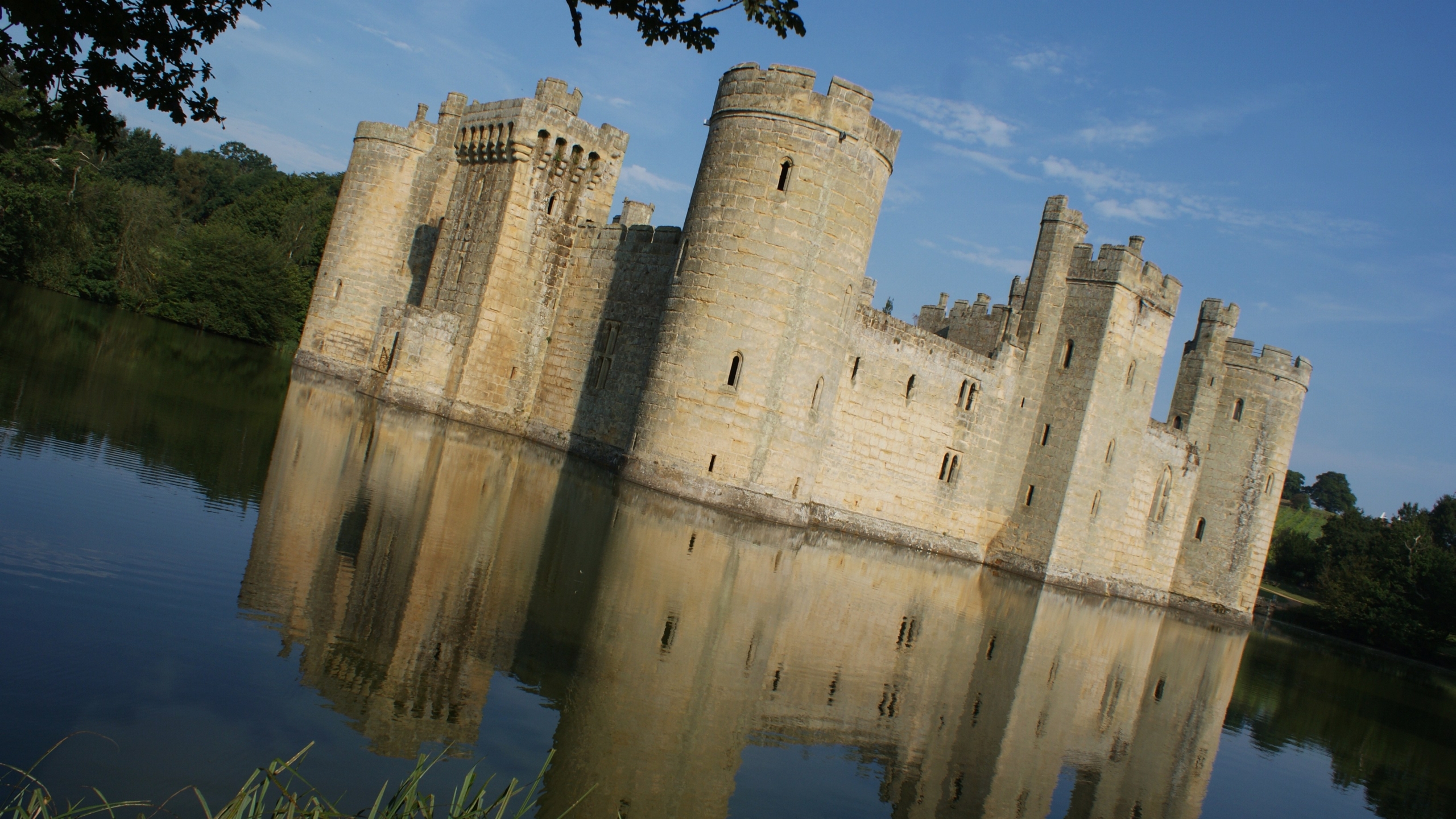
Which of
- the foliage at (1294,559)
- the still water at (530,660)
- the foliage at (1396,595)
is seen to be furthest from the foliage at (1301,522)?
the still water at (530,660)

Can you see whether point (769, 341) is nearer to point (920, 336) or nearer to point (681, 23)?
point (920, 336)

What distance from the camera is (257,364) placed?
92.0 ft

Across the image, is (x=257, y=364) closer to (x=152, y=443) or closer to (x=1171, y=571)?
Answer: (x=152, y=443)

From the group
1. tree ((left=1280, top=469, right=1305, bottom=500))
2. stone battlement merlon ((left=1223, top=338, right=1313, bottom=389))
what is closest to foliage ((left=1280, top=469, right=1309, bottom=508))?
tree ((left=1280, top=469, right=1305, bottom=500))

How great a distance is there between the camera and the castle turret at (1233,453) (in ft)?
99.1

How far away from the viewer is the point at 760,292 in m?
18.7

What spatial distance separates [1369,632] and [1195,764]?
33.7m

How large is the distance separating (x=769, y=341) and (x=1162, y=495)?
625 inches

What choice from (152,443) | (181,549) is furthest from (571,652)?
(152,443)

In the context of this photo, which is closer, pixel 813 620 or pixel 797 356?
pixel 813 620

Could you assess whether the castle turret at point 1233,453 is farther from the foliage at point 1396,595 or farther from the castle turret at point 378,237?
the castle turret at point 378,237

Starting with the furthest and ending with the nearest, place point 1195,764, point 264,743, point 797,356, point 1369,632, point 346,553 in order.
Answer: point 1369,632 → point 797,356 → point 1195,764 → point 346,553 → point 264,743

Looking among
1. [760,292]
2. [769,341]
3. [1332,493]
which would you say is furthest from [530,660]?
[1332,493]

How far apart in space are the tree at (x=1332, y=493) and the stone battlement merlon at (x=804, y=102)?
12369 centimetres
